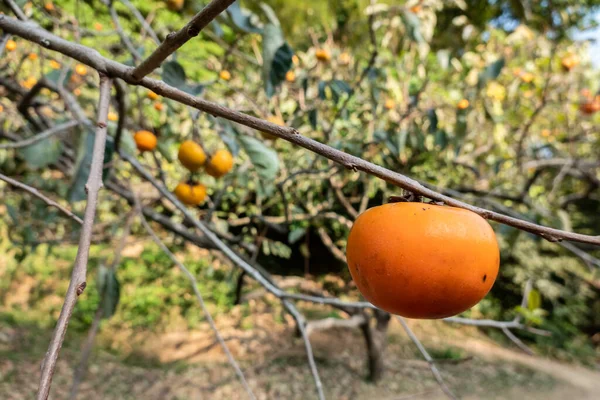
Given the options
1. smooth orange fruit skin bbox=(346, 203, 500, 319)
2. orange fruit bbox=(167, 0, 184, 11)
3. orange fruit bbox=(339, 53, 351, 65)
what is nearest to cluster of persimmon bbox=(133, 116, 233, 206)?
orange fruit bbox=(167, 0, 184, 11)

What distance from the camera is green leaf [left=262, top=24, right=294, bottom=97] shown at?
3.50 ft

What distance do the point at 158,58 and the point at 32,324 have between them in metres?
3.76

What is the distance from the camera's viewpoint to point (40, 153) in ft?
3.92

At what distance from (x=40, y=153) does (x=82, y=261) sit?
3.49 feet

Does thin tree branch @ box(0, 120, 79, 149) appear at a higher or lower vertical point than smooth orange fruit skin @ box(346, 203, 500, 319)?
higher

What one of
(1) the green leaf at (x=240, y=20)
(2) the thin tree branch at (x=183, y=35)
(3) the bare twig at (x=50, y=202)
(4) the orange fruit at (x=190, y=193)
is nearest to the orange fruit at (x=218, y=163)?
(4) the orange fruit at (x=190, y=193)

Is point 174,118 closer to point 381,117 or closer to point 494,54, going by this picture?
point 381,117

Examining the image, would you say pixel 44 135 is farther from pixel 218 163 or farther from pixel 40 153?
pixel 218 163

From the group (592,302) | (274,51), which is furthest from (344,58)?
(592,302)

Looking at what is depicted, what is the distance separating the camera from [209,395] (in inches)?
106

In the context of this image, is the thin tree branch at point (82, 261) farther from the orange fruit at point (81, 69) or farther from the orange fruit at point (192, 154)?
the orange fruit at point (81, 69)

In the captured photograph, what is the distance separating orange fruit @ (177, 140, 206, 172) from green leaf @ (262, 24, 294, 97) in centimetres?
27

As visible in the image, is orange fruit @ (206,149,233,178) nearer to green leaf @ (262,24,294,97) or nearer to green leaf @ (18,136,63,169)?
green leaf @ (262,24,294,97)

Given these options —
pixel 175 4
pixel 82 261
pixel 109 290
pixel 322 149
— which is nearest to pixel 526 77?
pixel 175 4
